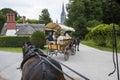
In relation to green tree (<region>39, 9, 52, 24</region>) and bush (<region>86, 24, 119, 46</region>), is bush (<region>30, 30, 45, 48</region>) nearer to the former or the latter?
bush (<region>86, 24, 119, 46</region>)

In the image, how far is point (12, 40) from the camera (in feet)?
125

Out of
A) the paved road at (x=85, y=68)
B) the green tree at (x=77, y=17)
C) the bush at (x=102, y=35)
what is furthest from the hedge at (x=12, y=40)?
the green tree at (x=77, y=17)

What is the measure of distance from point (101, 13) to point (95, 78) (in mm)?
52296

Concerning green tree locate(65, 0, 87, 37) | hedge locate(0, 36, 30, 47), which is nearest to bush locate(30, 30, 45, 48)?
hedge locate(0, 36, 30, 47)

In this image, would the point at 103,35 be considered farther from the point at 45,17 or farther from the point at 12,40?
the point at 45,17

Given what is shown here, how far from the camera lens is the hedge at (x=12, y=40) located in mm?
37500

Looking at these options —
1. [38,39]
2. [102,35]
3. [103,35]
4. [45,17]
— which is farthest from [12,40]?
[45,17]

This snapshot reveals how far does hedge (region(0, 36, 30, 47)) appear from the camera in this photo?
3750 centimetres

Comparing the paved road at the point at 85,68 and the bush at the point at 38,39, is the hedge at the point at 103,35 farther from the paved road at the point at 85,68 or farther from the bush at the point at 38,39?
the paved road at the point at 85,68

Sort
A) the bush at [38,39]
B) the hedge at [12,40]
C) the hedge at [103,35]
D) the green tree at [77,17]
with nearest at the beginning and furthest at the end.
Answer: the bush at [38,39], the hedge at [103,35], the hedge at [12,40], the green tree at [77,17]

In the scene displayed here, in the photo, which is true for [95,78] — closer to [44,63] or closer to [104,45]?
[44,63]

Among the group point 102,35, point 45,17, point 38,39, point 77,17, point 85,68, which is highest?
point 45,17

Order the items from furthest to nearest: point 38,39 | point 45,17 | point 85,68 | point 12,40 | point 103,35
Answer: point 45,17, point 12,40, point 103,35, point 38,39, point 85,68

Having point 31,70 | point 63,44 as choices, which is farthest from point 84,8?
point 31,70
